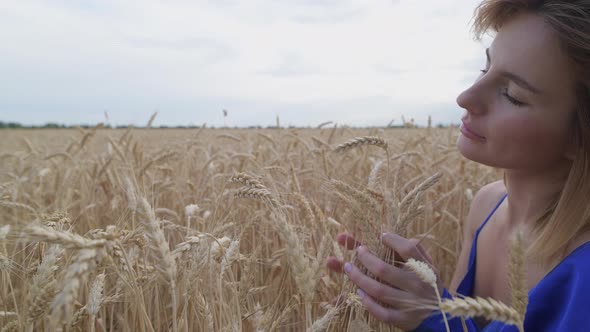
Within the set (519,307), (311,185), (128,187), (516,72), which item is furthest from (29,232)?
(311,185)

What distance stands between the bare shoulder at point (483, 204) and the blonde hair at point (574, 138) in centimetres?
72

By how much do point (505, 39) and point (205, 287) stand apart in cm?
119

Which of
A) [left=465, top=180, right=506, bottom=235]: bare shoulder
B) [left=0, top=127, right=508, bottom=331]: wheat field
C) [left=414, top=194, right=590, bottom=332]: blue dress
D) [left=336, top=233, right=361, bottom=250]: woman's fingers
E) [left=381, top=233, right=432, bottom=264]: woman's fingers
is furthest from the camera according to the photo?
[left=465, top=180, right=506, bottom=235]: bare shoulder

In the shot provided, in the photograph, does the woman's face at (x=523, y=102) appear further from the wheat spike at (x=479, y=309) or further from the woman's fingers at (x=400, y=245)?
the wheat spike at (x=479, y=309)

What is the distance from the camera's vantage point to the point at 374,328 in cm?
128

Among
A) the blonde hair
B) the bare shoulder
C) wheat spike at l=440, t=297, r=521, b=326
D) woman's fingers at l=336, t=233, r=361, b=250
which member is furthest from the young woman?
the bare shoulder

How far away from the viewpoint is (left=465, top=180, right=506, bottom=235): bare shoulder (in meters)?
1.98

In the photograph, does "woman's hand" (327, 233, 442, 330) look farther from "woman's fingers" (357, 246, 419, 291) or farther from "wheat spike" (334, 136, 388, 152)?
"wheat spike" (334, 136, 388, 152)

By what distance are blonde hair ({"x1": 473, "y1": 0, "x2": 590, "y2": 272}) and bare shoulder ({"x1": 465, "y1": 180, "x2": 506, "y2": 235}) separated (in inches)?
28.3

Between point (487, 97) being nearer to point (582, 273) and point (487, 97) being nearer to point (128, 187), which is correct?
point (582, 273)

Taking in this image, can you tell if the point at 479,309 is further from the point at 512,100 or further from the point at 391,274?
the point at 512,100

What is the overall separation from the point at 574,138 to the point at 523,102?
0.20 m

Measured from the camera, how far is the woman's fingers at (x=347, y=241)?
59.7 inches

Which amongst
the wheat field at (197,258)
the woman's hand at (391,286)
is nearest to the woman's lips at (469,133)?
the wheat field at (197,258)
